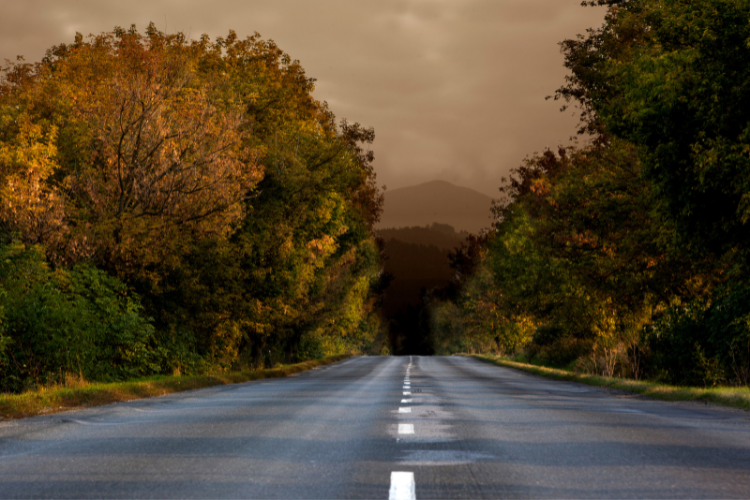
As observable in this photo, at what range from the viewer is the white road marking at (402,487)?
566 centimetres

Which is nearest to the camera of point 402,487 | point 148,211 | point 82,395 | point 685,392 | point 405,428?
point 402,487

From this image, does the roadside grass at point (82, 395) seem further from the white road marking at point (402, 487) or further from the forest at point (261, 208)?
the white road marking at point (402, 487)

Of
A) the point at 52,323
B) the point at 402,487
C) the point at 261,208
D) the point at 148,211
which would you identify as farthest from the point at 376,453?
the point at 261,208

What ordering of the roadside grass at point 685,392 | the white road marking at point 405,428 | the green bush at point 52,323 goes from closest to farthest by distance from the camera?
the white road marking at point 405,428
the roadside grass at point 685,392
the green bush at point 52,323

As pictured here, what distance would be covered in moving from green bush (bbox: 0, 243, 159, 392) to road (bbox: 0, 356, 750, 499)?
5924 mm

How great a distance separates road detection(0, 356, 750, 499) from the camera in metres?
6.00

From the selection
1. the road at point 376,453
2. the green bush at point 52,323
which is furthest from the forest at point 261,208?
the road at point 376,453

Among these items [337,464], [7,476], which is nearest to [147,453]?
[7,476]

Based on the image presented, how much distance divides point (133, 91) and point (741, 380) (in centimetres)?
1783

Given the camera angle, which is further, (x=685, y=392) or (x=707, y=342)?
(x=707, y=342)

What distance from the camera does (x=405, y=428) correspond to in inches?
399

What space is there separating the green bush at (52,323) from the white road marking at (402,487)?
1250cm

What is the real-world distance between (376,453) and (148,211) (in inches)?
656

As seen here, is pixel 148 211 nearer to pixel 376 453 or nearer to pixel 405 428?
pixel 405 428
